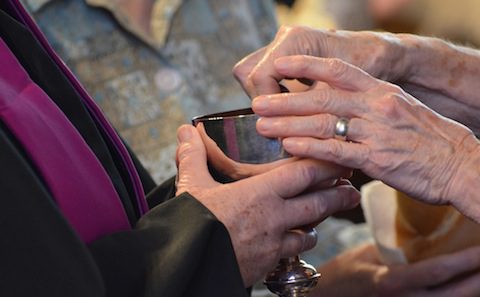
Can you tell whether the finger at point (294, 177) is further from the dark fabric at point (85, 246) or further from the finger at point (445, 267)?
the finger at point (445, 267)

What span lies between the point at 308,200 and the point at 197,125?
0.63 ft

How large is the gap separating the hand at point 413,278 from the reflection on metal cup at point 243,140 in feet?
1.76

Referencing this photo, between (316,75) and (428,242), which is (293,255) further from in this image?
(428,242)

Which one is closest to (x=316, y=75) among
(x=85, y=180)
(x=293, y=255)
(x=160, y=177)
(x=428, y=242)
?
(x=293, y=255)

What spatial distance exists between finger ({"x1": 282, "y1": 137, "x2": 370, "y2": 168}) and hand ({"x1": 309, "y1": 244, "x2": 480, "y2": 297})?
0.50m

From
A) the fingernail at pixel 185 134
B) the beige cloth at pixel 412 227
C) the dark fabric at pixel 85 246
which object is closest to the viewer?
the dark fabric at pixel 85 246

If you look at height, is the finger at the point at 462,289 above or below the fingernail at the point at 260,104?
below

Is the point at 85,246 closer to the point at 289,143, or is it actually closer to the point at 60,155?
the point at 60,155

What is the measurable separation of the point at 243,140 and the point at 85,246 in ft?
0.88

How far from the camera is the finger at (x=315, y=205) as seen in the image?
52.7 inches

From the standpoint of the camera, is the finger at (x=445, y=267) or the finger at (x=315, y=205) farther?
the finger at (x=445, y=267)

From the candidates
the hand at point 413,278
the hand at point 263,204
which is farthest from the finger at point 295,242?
the hand at point 413,278

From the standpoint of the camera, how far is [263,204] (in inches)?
51.8

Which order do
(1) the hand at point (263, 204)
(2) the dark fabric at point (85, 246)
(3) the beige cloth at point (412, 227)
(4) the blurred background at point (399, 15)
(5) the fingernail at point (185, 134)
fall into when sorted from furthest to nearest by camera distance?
(4) the blurred background at point (399, 15) → (3) the beige cloth at point (412, 227) → (5) the fingernail at point (185, 134) → (1) the hand at point (263, 204) → (2) the dark fabric at point (85, 246)
